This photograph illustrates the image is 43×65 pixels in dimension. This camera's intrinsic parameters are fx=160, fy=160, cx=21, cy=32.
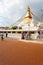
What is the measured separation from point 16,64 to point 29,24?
29.0m

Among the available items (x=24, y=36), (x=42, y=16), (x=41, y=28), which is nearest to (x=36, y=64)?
(x=24, y=36)

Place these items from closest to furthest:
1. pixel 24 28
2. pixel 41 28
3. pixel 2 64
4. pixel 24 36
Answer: pixel 2 64 → pixel 24 36 → pixel 41 28 → pixel 24 28

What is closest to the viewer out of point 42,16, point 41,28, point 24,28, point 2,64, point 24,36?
point 2,64

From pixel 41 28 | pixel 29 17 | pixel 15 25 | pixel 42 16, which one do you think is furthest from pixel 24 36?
pixel 42 16

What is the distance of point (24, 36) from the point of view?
20859mm

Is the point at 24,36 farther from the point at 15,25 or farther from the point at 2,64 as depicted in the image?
the point at 15,25

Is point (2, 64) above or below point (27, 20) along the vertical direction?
below

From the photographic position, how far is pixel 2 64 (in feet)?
19.1

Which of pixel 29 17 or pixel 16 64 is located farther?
pixel 29 17

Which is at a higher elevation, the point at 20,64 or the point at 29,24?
the point at 29,24

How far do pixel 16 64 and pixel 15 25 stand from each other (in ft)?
120

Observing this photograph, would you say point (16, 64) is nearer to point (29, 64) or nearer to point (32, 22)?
point (29, 64)

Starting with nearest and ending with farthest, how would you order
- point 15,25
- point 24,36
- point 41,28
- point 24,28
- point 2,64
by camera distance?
1. point 2,64
2. point 24,36
3. point 41,28
4. point 24,28
5. point 15,25

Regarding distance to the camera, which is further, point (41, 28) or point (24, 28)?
point (24, 28)
